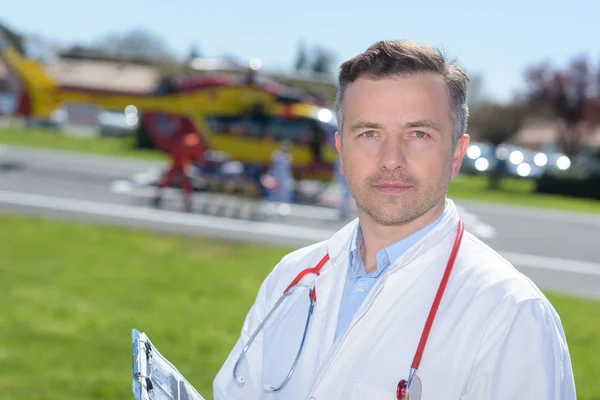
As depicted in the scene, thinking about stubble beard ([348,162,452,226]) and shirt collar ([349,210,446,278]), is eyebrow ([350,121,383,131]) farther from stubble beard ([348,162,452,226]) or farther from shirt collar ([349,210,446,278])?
shirt collar ([349,210,446,278])

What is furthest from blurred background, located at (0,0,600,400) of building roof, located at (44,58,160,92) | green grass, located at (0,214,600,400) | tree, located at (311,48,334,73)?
tree, located at (311,48,334,73)

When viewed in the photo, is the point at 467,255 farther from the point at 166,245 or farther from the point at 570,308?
the point at 166,245

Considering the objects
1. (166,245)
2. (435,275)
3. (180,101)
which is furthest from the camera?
(180,101)

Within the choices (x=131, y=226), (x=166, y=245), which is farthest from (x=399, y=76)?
(x=131, y=226)

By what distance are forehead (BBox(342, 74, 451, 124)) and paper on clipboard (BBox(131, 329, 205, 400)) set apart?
3.21ft

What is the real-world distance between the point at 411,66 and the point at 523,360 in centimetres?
92

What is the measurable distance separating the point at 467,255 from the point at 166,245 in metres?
12.0

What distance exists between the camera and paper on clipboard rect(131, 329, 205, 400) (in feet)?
7.12

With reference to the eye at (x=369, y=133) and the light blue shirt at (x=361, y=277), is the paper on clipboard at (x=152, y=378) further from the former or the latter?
the eye at (x=369, y=133)

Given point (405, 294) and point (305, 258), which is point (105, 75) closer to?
point (305, 258)

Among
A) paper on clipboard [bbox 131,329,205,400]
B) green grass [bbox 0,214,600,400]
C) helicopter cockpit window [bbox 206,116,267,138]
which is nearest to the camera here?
paper on clipboard [bbox 131,329,205,400]

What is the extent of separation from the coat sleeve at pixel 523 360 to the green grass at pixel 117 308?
479cm

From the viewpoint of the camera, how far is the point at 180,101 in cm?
2403

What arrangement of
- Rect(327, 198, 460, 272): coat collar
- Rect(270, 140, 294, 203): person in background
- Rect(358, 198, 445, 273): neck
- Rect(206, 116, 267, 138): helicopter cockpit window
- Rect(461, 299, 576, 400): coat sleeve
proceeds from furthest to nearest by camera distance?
Rect(206, 116, 267, 138): helicopter cockpit window → Rect(270, 140, 294, 203): person in background → Rect(358, 198, 445, 273): neck → Rect(327, 198, 460, 272): coat collar → Rect(461, 299, 576, 400): coat sleeve
